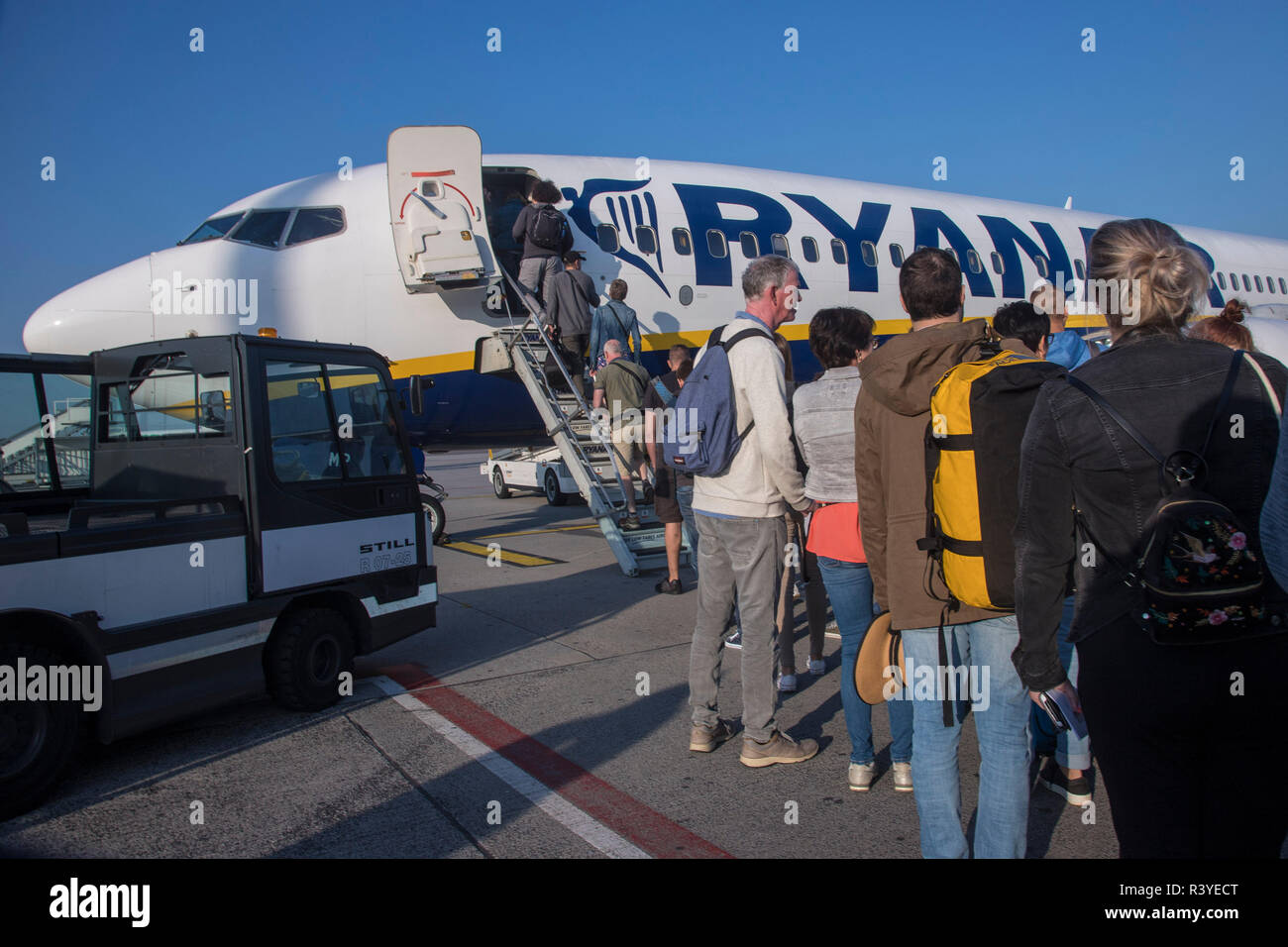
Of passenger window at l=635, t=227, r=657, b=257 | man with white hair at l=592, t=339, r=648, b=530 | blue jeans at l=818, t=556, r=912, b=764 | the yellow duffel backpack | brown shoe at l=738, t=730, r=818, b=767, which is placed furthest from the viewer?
passenger window at l=635, t=227, r=657, b=257

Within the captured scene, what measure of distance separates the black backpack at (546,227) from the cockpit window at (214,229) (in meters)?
3.22

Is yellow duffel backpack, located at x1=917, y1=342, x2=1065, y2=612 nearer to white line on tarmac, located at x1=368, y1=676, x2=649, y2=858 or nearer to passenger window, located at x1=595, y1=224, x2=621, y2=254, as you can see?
white line on tarmac, located at x1=368, y1=676, x2=649, y2=858

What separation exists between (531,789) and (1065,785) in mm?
2311

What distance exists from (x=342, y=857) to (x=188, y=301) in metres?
7.48

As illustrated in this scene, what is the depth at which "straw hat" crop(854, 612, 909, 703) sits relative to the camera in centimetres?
296

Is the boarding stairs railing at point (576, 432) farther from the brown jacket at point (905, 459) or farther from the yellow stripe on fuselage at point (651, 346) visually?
the brown jacket at point (905, 459)

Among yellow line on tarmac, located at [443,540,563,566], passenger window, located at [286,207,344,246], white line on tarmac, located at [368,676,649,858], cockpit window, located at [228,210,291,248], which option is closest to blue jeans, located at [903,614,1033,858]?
white line on tarmac, located at [368,676,649,858]

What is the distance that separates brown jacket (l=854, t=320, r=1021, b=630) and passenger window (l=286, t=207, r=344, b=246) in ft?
27.6

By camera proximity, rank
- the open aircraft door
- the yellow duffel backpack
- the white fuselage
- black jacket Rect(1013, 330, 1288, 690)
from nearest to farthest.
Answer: black jacket Rect(1013, 330, 1288, 690)
the yellow duffel backpack
the white fuselage
the open aircraft door

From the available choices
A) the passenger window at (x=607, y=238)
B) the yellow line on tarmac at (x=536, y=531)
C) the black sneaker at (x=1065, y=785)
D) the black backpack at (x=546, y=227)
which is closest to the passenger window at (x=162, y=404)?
the black sneaker at (x=1065, y=785)

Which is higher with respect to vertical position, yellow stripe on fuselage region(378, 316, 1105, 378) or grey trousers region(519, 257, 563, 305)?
grey trousers region(519, 257, 563, 305)
